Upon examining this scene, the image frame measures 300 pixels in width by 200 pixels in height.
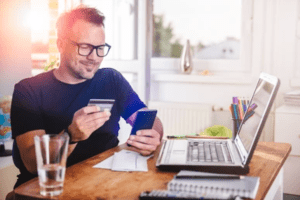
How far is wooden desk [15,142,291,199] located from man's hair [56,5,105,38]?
0.64m

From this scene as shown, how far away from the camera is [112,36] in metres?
3.37

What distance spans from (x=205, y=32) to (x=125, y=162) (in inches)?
90.5

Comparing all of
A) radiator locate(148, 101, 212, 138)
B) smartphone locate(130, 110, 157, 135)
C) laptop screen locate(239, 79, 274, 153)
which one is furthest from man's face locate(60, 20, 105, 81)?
radiator locate(148, 101, 212, 138)

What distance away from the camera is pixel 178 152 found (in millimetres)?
1252

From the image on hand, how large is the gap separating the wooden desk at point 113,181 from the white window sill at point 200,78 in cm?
183

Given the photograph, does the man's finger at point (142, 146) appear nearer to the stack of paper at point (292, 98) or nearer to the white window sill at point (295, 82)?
the stack of paper at point (292, 98)

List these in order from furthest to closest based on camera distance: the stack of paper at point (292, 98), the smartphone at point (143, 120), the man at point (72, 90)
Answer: the stack of paper at point (292, 98)
the man at point (72, 90)
the smartphone at point (143, 120)

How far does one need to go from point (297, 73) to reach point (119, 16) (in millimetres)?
1591

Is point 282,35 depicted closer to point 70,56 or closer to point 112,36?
point 112,36

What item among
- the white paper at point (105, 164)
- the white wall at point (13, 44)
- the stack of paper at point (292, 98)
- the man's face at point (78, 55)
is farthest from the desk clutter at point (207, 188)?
the stack of paper at point (292, 98)

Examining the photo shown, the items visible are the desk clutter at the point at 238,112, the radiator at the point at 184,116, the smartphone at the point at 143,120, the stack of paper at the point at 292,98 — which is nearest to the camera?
the smartphone at the point at 143,120

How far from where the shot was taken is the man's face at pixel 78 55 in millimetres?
1581

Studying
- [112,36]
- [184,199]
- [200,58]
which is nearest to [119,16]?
[112,36]

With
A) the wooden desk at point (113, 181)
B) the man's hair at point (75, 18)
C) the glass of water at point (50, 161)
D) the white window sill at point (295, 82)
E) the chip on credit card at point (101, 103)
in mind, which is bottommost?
the wooden desk at point (113, 181)
